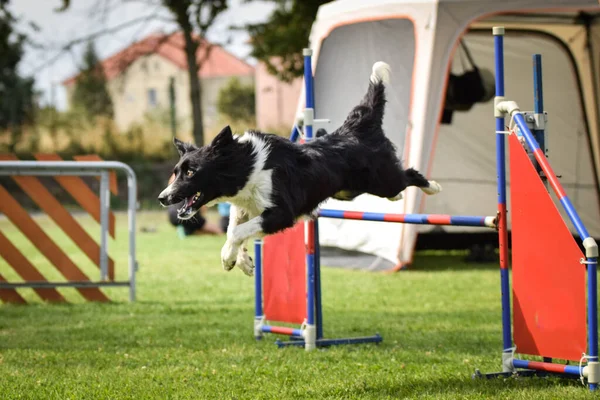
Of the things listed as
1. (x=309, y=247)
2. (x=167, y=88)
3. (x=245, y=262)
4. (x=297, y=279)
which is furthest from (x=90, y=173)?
(x=167, y=88)

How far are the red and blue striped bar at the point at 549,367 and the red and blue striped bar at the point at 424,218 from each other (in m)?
0.79

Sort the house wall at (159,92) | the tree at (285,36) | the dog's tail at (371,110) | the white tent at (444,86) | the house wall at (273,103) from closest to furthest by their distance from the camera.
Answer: the dog's tail at (371,110)
the white tent at (444,86)
the tree at (285,36)
the house wall at (273,103)
the house wall at (159,92)

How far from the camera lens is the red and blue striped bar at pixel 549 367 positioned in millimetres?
4668

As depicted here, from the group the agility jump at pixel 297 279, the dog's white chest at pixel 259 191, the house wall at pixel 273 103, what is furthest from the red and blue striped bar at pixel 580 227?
the house wall at pixel 273 103

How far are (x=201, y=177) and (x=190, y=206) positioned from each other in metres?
0.16

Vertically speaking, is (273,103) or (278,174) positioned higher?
(273,103)

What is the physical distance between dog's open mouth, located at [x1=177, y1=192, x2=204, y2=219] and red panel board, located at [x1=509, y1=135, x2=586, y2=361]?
5.84ft

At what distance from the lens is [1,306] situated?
8.48 meters

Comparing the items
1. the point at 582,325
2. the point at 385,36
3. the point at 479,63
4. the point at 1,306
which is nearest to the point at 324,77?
the point at 385,36

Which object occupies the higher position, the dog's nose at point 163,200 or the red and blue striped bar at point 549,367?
the dog's nose at point 163,200

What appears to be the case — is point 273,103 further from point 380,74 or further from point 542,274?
point 542,274

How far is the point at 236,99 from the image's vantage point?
49812mm

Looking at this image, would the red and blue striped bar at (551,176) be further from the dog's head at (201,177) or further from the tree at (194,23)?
the tree at (194,23)

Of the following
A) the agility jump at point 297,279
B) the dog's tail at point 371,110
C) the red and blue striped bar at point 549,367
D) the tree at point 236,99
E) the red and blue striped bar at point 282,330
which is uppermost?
the tree at point 236,99
